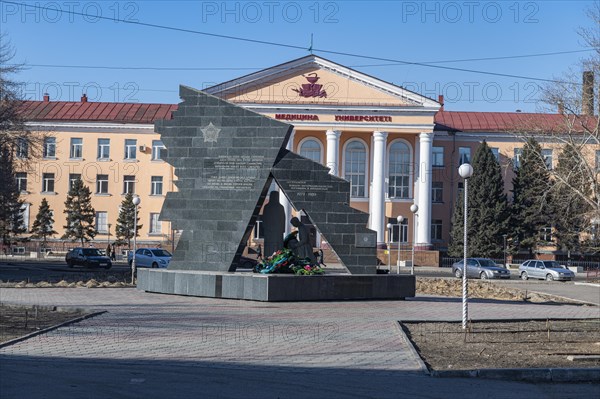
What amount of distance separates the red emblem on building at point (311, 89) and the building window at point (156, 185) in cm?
1377

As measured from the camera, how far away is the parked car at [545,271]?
145 feet

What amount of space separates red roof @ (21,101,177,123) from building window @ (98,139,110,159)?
68.6 inches

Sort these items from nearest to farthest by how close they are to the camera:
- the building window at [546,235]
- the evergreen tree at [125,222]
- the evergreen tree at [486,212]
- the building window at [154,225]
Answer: the evergreen tree at [486,212] < the building window at [546,235] < the evergreen tree at [125,222] < the building window at [154,225]

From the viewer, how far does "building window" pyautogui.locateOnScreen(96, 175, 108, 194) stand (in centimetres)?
6309

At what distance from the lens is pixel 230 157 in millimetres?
22547

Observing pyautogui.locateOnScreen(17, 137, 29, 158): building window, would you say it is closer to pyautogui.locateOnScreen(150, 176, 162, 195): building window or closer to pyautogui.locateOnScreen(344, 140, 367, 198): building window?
pyautogui.locateOnScreen(150, 176, 162, 195): building window

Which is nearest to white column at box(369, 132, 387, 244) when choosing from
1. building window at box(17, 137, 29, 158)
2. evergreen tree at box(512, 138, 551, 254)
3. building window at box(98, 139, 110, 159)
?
evergreen tree at box(512, 138, 551, 254)

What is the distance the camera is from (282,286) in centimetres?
2103

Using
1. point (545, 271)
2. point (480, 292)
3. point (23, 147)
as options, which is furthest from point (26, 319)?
point (545, 271)

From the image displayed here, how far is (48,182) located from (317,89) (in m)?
23.2

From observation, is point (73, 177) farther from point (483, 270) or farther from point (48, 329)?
point (48, 329)

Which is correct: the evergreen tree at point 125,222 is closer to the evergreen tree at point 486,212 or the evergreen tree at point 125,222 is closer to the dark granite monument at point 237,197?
the evergreen tree at point 486,212

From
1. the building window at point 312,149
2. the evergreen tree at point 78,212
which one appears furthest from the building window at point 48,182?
the building window at point 312,149

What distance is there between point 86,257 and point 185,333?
3009 cm
